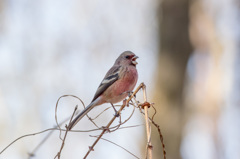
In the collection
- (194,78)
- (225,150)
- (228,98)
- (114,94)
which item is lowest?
(225,150)

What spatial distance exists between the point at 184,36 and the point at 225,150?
3187 mm

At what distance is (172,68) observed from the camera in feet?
29.0

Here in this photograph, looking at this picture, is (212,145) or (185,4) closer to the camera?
(185,4)

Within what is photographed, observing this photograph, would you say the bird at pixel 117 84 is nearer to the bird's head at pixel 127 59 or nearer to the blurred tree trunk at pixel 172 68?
the bird's head at pixel 127 59

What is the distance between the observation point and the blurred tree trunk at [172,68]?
8.20 m

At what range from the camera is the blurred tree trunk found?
8195mm

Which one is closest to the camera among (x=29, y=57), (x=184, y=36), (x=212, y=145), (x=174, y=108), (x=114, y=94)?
(x=114, y=94)

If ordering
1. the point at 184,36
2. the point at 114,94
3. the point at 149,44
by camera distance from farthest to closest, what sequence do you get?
the point at 149,44
the point at 184,36
the point at 114,94

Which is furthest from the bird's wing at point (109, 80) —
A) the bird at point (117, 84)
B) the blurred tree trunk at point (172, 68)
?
the blurred tree trunk at point (172, 68)

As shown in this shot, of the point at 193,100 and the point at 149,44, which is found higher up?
the point at 149,44

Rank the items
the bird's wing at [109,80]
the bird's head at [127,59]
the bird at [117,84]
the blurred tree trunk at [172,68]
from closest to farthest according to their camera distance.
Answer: the bird at [117,84] < the bird's wing at [109,80] < the bird's head at [127,59] < the blurred tree trunk at [172,68]

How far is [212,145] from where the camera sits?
10.5 m

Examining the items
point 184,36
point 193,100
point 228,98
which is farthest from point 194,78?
point 228,98

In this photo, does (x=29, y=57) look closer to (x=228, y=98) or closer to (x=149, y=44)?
(x=149, y=44)
